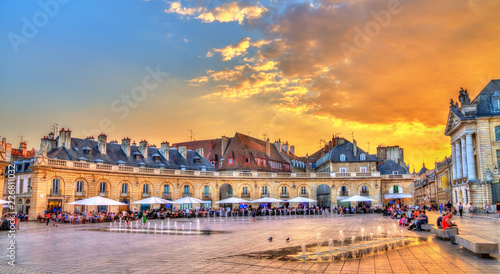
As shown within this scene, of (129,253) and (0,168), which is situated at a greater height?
(0,168)

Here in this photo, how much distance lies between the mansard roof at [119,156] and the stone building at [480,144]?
116 ft

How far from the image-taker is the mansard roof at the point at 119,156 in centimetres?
4766

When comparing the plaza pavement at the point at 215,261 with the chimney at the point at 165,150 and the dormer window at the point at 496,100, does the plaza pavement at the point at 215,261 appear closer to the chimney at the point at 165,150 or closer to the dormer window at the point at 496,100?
the dormer window at the point at 496,100

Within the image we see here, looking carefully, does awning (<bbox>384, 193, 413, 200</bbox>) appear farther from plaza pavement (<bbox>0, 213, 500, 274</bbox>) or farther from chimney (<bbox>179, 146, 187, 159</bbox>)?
plaza pavement (<bbox>0, 213, 500, 274</bbox>)

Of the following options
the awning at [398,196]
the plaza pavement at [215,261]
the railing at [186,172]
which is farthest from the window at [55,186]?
the awning at [398,196]

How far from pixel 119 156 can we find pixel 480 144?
43.7 metres

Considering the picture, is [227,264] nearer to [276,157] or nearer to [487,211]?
[487,211]

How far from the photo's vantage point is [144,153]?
188 feet

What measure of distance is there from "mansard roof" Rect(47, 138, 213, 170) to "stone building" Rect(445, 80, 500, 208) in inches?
1396

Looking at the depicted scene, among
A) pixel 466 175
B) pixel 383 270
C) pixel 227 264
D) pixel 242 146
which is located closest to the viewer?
pixel 383 270

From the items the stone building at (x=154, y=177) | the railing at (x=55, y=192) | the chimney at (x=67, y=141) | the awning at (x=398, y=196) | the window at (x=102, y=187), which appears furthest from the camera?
the awning at (x=398, y=196)

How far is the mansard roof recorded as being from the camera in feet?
156

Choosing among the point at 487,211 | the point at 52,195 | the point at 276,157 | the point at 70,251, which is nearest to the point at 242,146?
the point at 276,157

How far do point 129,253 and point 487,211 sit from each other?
1463 inches
